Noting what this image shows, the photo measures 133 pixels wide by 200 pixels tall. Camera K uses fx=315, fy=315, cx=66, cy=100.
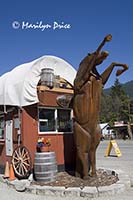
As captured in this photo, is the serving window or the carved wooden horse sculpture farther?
the serving window

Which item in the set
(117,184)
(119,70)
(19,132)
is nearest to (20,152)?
(19,132)

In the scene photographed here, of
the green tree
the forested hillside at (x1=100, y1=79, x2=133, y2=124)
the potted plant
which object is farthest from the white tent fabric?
the green tree

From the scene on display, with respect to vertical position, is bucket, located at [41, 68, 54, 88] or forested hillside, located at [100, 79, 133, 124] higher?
forested hillside, located at [100, 79, 133, 124]

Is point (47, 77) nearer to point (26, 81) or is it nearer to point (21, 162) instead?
point (26, 81)

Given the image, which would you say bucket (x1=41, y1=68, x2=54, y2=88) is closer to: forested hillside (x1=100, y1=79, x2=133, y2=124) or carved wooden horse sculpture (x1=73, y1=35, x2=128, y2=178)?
carved wooden horse sculpture (x1=73, y1=35, x2=128, y2=178)

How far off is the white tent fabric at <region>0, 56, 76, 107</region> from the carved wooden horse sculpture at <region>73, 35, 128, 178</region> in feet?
5.43

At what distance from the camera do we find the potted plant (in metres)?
9.59

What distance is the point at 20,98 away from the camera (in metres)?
9.80

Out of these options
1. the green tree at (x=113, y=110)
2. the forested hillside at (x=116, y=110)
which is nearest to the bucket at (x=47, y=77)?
the forested hillside at (x=116, y=110)

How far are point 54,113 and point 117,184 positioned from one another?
368 centimetres

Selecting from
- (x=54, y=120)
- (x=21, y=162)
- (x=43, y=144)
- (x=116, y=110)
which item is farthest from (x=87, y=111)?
(x=116, y=110)

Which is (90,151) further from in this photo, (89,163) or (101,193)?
(101,193)

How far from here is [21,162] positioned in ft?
32.8

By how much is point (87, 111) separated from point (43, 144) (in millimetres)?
1957
